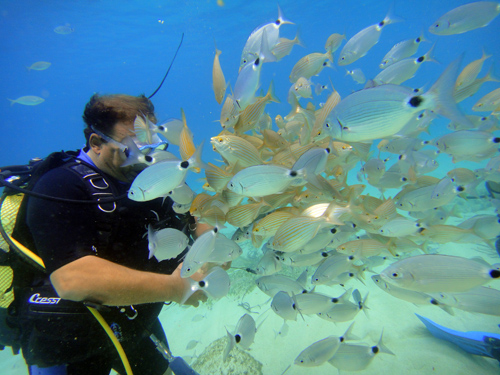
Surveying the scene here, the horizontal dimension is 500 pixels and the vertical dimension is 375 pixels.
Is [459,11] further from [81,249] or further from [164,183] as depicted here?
[81,249]

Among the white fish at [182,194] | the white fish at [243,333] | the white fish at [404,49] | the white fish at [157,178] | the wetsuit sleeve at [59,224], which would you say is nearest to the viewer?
the wetsuit sleeve at [59,224]

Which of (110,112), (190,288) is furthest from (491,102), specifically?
(110,112)

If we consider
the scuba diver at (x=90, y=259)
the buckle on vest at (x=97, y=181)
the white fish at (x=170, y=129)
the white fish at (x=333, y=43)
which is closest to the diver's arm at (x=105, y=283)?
the scuba diver at (x=90, y=259)

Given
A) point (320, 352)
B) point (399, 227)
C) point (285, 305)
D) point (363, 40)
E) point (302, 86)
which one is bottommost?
point (320, 352)

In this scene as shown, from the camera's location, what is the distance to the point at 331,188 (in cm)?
197

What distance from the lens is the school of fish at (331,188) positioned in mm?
1542

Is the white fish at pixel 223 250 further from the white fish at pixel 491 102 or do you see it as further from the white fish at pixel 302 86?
the white fish at pixel 491 102

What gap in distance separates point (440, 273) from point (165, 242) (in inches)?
85.3

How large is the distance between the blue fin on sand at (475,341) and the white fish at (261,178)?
3523mm

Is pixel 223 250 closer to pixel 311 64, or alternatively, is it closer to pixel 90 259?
pixel 90 259

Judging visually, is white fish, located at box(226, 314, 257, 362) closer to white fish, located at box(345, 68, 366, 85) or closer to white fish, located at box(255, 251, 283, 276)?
white fish, located at box(255, 251, 283, 276)

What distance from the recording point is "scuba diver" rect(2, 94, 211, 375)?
1.65 metres

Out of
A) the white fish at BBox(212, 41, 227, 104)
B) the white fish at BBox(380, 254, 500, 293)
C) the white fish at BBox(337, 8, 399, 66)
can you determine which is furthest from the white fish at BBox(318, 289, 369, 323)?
the white fish at BBox(337, 8, 399, 66)

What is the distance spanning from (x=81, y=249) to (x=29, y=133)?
117769mm
